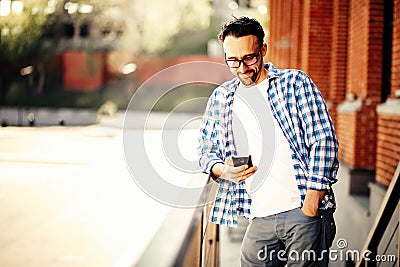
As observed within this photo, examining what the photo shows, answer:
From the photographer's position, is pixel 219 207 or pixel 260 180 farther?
pixel 219 207

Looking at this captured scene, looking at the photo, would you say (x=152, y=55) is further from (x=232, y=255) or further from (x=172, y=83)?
(x=232, y=255)

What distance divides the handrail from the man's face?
1.06 meters

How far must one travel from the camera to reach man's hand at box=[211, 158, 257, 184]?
2.45 m

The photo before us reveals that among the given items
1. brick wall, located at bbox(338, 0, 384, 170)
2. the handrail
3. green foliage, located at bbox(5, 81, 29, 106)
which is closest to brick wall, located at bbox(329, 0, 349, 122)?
brick wall, located at bbox(338, 0, 384, 170)

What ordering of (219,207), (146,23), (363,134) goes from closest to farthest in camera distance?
(219,207) < (363,134) < (146,23)

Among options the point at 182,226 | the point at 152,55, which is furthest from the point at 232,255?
the point at 152,55

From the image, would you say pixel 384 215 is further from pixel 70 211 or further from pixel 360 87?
pixel 70 211

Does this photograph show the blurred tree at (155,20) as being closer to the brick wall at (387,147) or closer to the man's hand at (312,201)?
the brick wall at (387,147)

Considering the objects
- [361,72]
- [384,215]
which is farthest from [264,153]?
[361,72]

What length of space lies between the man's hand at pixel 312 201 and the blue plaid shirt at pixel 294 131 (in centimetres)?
3

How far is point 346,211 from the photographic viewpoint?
6.91m

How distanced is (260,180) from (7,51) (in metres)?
42.7

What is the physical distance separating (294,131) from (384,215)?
3.18ft

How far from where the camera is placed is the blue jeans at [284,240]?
2.52 meters
